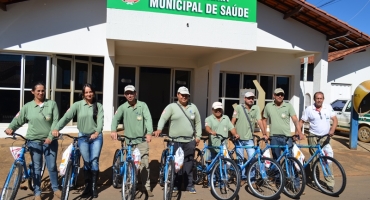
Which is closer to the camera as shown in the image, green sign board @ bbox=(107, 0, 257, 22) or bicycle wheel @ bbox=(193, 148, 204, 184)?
bicycle wheel @ bbox=(193, 148, 204, 184)

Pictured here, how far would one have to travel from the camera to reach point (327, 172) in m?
5.51

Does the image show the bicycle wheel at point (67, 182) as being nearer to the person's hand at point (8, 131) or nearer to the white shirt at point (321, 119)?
the person's hand at point (8, 131)

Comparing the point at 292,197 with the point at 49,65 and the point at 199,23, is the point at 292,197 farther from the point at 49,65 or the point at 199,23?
the point at 49,65

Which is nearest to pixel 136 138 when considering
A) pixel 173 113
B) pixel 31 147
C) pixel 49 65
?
pixel 173 113

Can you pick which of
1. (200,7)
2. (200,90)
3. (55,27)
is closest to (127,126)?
(200,7)

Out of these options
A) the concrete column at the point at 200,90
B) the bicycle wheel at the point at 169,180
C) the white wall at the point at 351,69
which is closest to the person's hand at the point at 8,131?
the bicycle wheel at the point at 169,180

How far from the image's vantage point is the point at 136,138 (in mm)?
5086

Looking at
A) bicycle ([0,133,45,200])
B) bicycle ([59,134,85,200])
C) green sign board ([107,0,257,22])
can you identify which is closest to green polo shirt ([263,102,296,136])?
bicycle ([59,134,85,200])

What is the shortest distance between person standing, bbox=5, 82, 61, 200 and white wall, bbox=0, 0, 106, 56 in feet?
16.4

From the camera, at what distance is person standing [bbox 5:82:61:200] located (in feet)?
15.6

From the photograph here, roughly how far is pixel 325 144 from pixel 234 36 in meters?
3.97

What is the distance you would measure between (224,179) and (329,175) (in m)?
1.92

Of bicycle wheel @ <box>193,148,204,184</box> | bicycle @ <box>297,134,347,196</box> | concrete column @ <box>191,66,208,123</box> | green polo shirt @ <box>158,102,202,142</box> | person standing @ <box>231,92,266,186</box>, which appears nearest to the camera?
green polo shirt @ <box>158,102,202,142</box>

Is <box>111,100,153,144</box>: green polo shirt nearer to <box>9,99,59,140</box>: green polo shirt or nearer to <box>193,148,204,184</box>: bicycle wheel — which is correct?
<box>9,99,59,140</box>: green polo shirt
